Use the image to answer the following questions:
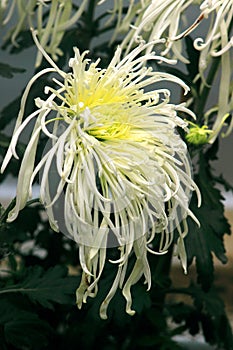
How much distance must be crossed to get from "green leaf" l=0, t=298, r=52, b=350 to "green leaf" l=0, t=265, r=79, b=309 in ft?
0.15

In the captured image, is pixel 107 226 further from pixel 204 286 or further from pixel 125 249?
pixel 204 286

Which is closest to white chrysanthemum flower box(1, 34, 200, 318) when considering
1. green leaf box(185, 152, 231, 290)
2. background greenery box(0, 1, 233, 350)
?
background greenery box(0, 1, 233, 350)

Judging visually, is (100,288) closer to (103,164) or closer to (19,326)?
(19,326)

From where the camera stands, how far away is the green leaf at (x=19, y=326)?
3.29 feet

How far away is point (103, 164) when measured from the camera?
0.62 metres

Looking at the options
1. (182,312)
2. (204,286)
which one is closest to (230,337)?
(182,312)

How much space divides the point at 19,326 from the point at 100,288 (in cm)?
11

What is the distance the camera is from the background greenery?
3.30 ft

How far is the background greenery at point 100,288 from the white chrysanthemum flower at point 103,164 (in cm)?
26

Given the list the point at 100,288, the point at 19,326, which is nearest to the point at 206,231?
the point at 100,288

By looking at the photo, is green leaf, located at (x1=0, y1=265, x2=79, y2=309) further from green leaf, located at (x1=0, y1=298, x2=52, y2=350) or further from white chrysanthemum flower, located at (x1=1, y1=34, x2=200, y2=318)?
white chrysanthemum flower, located at (x1=1, y1=34, x2=200, y2=318)

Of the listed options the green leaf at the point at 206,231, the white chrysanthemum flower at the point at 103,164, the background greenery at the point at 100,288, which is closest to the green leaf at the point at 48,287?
the background greenery at the point at 100,288

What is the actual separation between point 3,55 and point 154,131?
1133 mm

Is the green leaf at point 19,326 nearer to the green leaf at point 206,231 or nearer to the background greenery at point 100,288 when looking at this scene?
the background greenery at point 100,288
